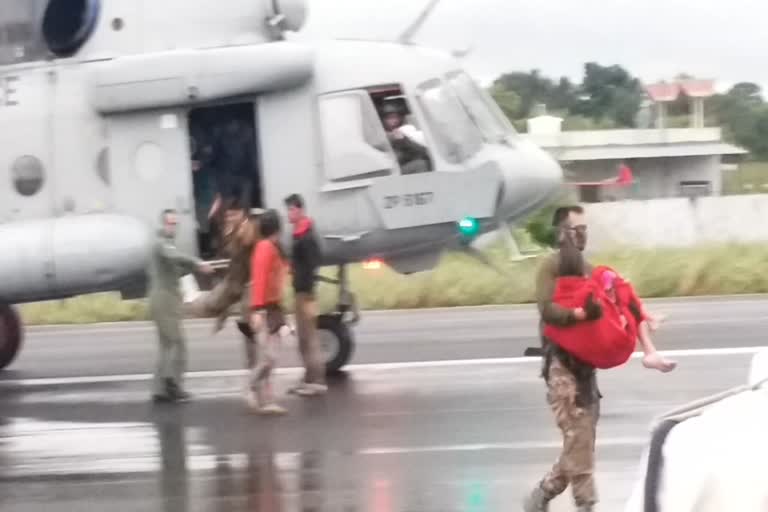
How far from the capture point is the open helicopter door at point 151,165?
1275 centimetres

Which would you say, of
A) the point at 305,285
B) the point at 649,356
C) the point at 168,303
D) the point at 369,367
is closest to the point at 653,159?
the point at 369,367

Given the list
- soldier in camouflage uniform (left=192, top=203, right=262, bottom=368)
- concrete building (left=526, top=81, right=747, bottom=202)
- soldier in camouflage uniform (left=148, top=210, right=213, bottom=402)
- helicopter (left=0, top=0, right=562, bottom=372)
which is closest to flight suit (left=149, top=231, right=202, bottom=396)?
soldier in camouflage uniform (left=148, top=210, right=213, bottom=402)

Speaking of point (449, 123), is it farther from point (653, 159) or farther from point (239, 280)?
point (653, 159)

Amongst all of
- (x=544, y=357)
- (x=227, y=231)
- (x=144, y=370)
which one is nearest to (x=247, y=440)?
(x=227, y=231)

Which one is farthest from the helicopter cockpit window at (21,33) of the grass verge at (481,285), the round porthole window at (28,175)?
the grass verge at (481,285)

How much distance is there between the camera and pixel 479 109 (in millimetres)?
13430

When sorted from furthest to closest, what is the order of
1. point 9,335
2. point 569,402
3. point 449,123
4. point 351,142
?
point 9,335 → point 449,123 → point 351,142 → point 569,402

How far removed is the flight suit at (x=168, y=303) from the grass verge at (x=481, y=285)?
9009mm

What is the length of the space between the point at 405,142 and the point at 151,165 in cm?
228

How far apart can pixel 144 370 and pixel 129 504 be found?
6.25 meters

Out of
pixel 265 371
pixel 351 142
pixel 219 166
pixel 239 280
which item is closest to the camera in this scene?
pixel 265 371

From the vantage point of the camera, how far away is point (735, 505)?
2.95 metres

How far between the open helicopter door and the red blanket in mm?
6349

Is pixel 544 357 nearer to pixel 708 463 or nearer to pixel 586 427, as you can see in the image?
pixel 586 427
